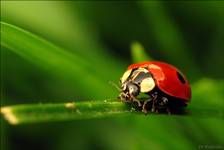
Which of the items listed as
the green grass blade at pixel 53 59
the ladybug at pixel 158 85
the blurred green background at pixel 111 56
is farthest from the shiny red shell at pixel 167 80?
the blurred green background at pixel 111 56

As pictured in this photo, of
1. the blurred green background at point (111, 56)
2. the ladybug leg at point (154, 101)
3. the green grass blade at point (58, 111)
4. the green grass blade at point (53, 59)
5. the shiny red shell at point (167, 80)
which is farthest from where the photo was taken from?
the blurred green background at point (111, 56)

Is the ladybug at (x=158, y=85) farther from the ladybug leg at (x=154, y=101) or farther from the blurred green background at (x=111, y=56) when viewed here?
the blurred green background at (x=111, y=56)

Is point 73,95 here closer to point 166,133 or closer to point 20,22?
point 20,22

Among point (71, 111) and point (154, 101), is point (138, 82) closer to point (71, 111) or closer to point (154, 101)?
point (154, 101)

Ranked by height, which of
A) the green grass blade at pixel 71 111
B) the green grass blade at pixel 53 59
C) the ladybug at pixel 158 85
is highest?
the green grass blade at pixel 53 59

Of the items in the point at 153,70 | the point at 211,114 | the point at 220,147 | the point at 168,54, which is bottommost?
the point at 220,147

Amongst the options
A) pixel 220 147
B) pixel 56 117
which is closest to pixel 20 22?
pixel 220 147
